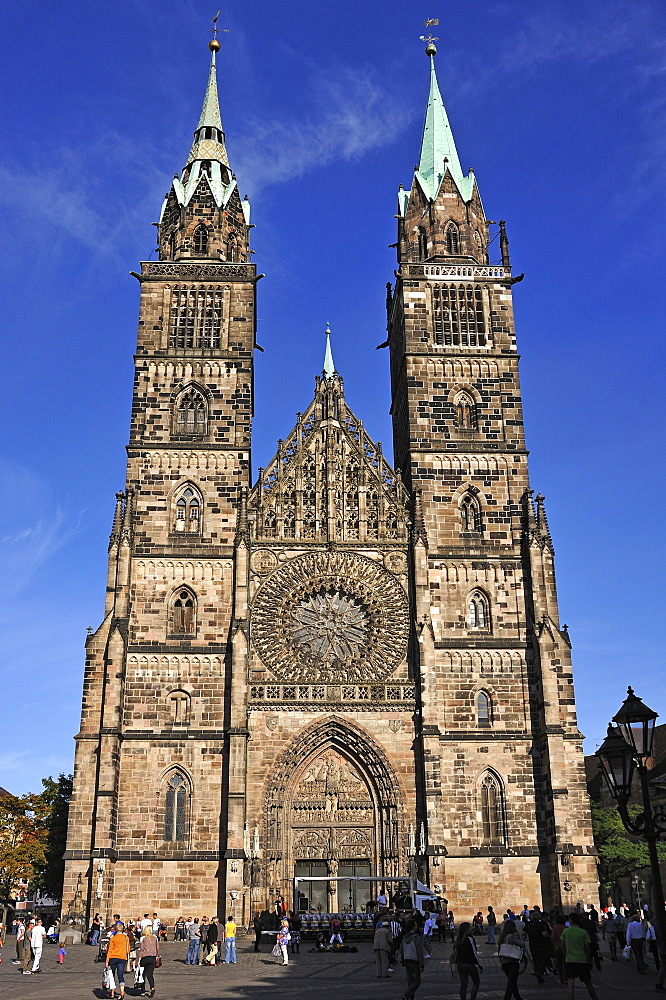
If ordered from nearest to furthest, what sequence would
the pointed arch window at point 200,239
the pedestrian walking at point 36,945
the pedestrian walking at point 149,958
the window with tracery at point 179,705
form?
the pedestrian walking at point 149,958 < the pedestrian walking at point 36,945 < the window with tracery at point 179,705 < the pointed arch window at point 200,239

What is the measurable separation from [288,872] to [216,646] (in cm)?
824

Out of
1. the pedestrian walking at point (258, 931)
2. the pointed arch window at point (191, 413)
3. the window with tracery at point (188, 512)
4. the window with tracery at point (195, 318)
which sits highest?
the window with tracery at point (195, 318)

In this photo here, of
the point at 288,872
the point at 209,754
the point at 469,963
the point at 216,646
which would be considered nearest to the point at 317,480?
the point at 216,646

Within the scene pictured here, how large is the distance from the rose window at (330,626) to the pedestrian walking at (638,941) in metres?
15.4

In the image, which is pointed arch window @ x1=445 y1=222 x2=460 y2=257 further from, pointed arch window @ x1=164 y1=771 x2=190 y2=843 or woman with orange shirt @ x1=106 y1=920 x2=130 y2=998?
woman with orange shirt @ x1=106 y1=920 x2=130 y2=998

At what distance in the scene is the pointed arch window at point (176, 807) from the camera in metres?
35.2

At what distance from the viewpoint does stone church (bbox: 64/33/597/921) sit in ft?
114

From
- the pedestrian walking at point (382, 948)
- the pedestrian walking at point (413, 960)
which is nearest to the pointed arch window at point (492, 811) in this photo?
the pedestrian walking at point (382, 948)

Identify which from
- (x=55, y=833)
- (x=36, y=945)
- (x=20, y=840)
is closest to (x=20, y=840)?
(x=20, y=840)

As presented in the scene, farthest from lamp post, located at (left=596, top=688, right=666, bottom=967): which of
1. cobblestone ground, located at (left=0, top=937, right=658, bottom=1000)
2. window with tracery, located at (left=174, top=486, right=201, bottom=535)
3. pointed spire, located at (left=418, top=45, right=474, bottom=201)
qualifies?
pointed spire, located at (left=418, top=45, right=474, bottom=201)

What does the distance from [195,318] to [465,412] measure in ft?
39.9

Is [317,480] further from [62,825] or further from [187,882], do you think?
[62,825]

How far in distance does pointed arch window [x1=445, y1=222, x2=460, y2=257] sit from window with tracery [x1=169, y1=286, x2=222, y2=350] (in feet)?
34.6

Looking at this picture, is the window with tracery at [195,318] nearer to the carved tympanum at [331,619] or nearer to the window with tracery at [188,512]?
the window with tracery at [188,512]
